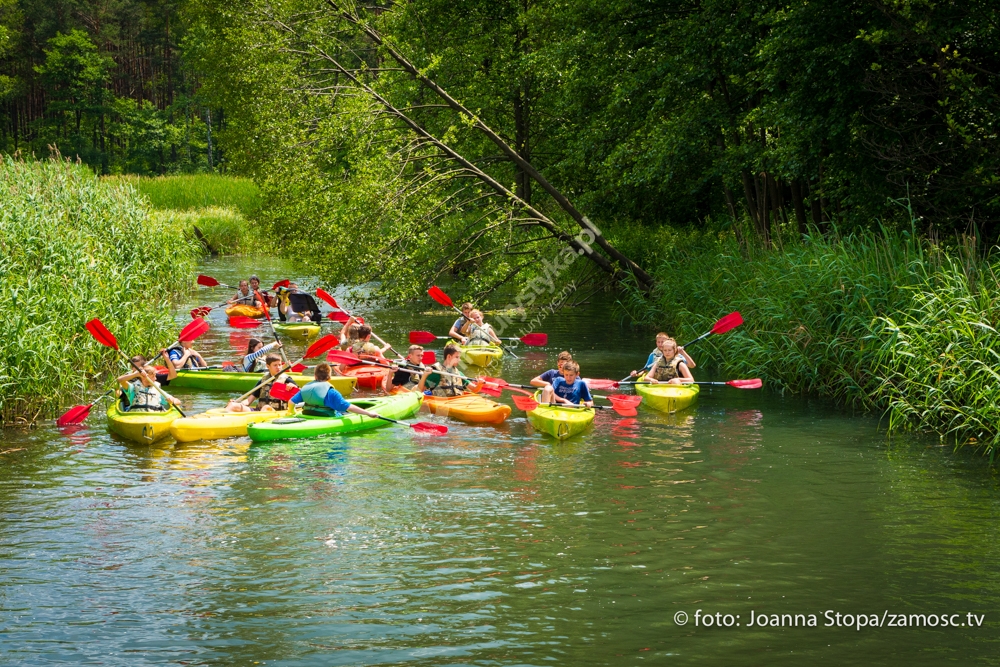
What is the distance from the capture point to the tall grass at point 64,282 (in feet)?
36.9

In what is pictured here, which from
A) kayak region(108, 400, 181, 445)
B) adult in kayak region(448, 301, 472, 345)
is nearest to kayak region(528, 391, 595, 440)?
kayak region(108, 400, 181, 445)

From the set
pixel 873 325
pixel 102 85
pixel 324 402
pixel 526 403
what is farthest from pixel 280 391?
pixel 102 85

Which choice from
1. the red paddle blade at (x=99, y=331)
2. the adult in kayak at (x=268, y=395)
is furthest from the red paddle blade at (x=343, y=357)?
the red paddle blade at (x=99, y=331)

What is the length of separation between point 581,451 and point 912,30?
22.3 ft

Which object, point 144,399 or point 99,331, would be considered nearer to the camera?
point 144,399

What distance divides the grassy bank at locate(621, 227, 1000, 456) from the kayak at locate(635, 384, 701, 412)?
1.45 meters

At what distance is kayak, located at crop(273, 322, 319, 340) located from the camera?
63.5 ft

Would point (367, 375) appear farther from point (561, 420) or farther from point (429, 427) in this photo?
point (561, 420)

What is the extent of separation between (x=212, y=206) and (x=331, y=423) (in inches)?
1119

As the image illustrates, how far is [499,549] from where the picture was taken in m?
7.51

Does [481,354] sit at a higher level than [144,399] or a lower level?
higher

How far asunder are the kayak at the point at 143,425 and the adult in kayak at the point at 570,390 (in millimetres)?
4214

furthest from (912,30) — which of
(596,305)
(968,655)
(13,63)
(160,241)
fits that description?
(13,63)

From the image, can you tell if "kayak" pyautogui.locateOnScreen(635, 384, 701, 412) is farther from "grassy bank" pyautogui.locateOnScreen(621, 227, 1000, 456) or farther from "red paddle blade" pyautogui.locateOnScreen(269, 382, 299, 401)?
"red paddle blade" pyautogui.locateOnScreen(269, 382, 299, 401)
